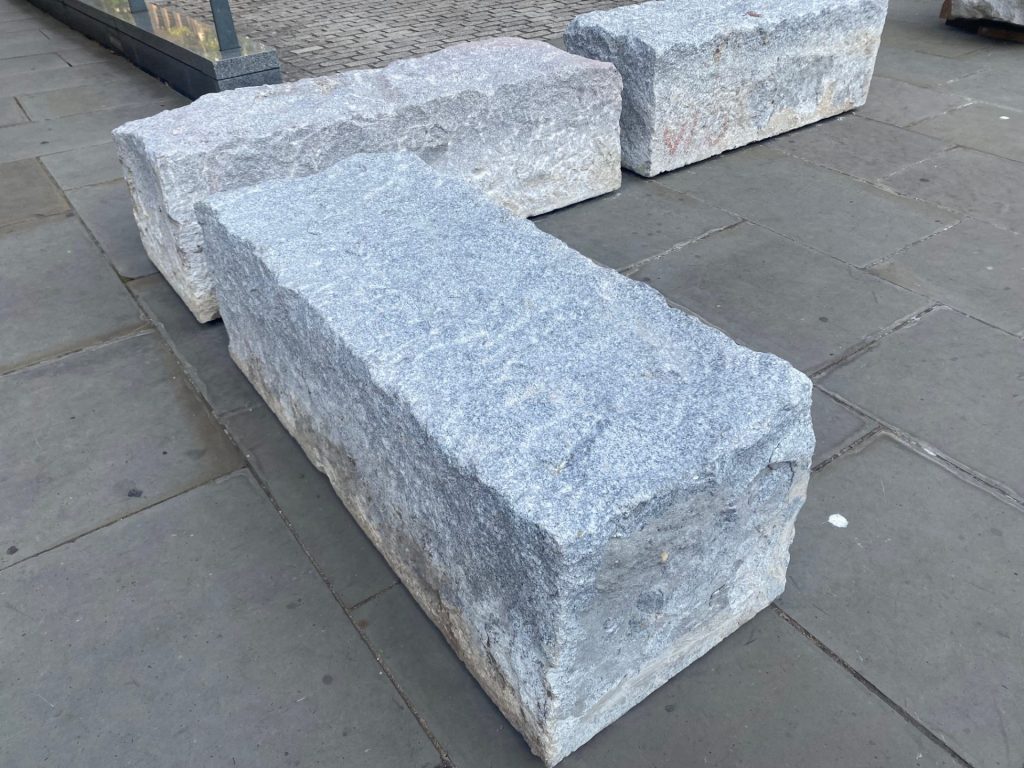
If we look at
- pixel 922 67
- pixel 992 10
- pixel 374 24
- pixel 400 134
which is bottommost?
pixel 922 67

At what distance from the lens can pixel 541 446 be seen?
5.74 ft

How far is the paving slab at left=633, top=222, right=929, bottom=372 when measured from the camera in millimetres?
3383

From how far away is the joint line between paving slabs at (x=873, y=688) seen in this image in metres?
1.94

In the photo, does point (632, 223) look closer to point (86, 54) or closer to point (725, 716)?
point (725, 716)

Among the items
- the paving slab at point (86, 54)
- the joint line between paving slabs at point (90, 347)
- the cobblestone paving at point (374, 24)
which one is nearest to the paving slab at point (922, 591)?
the joint line between paving slabs at point (90, 347)

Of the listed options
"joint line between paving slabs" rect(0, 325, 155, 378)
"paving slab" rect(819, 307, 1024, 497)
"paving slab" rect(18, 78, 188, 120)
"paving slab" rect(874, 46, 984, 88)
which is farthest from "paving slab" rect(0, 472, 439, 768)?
"paving slab" rect(874, 46, 984, 88)

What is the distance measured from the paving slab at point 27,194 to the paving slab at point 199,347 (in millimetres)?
1196

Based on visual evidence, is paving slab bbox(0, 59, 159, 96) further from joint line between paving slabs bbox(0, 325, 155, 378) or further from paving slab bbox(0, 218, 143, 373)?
joint line between paving slabs bbox(0, 325, 155, 378)

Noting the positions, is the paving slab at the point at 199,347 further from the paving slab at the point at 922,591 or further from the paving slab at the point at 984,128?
the paving slab at the point at 984,128

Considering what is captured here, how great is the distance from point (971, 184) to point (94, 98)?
610cm

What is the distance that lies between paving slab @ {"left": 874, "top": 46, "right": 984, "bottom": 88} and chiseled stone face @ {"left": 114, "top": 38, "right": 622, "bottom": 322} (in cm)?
310

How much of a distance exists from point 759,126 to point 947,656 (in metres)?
3.64

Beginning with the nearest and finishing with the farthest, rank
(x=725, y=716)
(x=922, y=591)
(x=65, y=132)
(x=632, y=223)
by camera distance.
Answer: (x=725, y=716) → (x=922, y=591) → (x=632, y=223) → (x=65, y=132)

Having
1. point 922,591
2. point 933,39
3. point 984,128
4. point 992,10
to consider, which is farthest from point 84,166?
point 992,10
